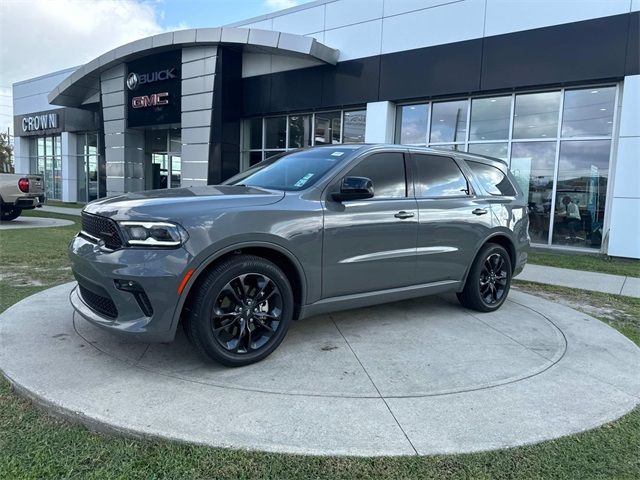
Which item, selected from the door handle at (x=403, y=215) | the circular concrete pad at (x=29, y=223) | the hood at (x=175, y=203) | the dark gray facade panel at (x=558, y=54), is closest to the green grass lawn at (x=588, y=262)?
the dark gray facade panel at (x=558, y=54)

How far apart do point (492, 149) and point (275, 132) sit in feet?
25.5

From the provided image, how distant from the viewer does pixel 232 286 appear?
11.3ft

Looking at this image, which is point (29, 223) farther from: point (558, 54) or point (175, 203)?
point (558, 54)

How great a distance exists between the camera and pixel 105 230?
11.2 feet

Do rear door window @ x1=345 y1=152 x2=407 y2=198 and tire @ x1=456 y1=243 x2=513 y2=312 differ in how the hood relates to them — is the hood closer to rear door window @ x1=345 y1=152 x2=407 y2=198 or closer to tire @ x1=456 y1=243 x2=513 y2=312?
rear door window @ x1=345 y1=152 x2=407 y2=198

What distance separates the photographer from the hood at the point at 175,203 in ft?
10.7

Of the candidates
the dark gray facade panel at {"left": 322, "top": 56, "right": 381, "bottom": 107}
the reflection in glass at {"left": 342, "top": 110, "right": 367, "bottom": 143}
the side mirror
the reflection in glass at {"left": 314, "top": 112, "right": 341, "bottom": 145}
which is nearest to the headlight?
the side mirror

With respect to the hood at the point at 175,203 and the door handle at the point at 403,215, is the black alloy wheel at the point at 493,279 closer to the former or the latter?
the door handle at the point at 403,215

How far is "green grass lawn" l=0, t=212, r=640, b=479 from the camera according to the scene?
2395mm

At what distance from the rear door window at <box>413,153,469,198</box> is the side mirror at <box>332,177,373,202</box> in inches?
36.2

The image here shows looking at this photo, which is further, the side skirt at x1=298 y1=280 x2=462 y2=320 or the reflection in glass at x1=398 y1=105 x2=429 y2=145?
the reflection in glass at x1=398 y1=105 x2=429 y2=145

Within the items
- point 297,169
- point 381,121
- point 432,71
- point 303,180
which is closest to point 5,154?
point 381,121

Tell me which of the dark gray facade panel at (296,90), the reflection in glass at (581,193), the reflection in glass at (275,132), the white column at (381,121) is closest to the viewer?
the reflection in glass at (581,193)

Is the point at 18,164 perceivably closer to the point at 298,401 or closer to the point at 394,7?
the point at 394,7
